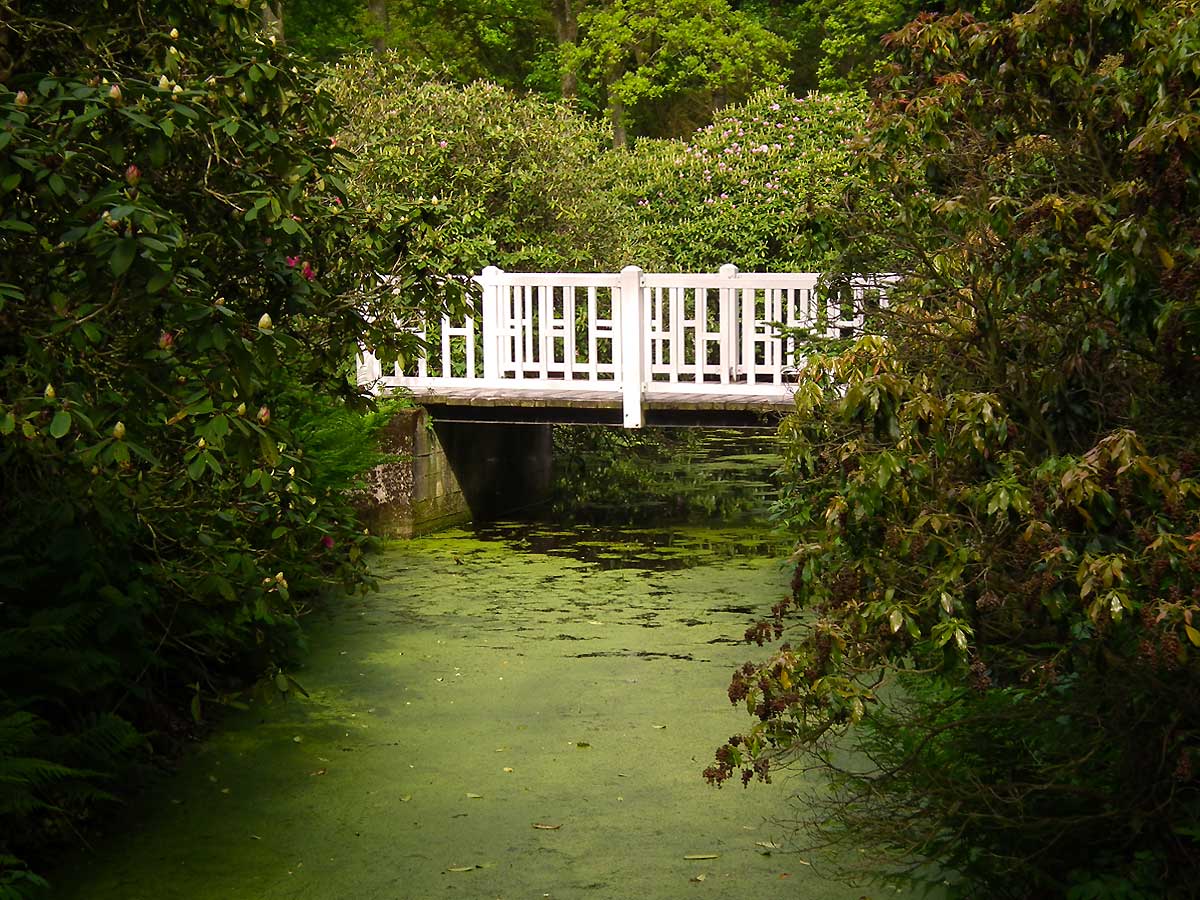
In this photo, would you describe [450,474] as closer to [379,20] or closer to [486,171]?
[486,171]

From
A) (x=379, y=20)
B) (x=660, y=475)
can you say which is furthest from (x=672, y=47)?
(x=660, y=475)

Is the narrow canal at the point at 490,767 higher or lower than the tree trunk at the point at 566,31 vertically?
lower

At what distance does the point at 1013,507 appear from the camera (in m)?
3.52

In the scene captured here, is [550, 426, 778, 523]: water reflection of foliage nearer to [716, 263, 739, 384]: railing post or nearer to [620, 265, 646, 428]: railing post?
[716, 263, 739, 384]: railing post

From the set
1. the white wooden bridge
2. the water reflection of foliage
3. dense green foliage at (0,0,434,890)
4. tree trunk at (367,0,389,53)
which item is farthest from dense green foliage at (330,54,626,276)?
tree trunk at (367,0,389,53)

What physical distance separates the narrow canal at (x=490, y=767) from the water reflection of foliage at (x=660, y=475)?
2547 millimetres

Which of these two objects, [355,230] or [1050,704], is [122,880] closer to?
[355,230]

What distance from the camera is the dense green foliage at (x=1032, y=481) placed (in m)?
3.41

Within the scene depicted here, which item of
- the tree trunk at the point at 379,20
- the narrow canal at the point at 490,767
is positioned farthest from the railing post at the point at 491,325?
the tree trunk at the point at 379,20

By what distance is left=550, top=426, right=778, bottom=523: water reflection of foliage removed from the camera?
1213 centimetres

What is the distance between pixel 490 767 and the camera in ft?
19.4

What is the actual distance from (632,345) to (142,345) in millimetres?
7198

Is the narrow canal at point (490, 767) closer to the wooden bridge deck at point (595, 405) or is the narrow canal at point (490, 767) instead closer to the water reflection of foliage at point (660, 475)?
the wooden bridge deck at point (595, 405)

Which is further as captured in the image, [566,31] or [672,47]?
[566,31]
